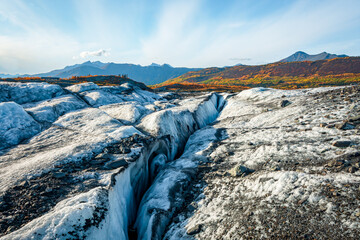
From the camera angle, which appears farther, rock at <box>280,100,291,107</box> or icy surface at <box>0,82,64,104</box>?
icy surface at <box>0,82,64,104</box>

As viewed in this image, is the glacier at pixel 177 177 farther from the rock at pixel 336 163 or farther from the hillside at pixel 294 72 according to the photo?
the hillside at pixel 294 72

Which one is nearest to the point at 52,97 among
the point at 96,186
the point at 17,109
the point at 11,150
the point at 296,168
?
the point at 17,109

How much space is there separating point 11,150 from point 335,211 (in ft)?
64.0

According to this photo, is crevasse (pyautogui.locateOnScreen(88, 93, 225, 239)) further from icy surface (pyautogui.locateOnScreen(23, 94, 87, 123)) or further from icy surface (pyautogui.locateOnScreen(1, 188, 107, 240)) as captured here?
icy surface (pyautogui.locateOnScreen(23, 94, 87, 123))

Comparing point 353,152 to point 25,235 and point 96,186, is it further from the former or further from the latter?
point 25,235

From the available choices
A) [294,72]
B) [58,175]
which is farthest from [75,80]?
[294,72]

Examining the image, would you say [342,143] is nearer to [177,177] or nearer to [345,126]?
[345,126]

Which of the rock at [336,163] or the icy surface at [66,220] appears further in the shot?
the rock at [336,163]

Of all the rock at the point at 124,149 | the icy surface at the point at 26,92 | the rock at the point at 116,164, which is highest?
the icy surface at the point at 26,92

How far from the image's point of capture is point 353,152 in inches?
343

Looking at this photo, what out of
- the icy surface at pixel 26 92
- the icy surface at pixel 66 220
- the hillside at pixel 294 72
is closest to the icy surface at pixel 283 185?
the icy surface at pixel 66 220

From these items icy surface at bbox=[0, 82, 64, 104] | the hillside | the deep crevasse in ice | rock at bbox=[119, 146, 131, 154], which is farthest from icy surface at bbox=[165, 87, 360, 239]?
the hillside

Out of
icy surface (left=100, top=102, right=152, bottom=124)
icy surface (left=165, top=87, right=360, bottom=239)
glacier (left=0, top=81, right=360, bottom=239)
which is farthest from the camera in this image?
icy surface (left=100, top=102, right=152, bottom=124)

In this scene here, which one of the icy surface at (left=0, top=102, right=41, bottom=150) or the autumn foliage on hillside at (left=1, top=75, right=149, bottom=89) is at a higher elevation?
the autumn foliage on hillside at (left=1, top=75, right=149, bottom=89)
